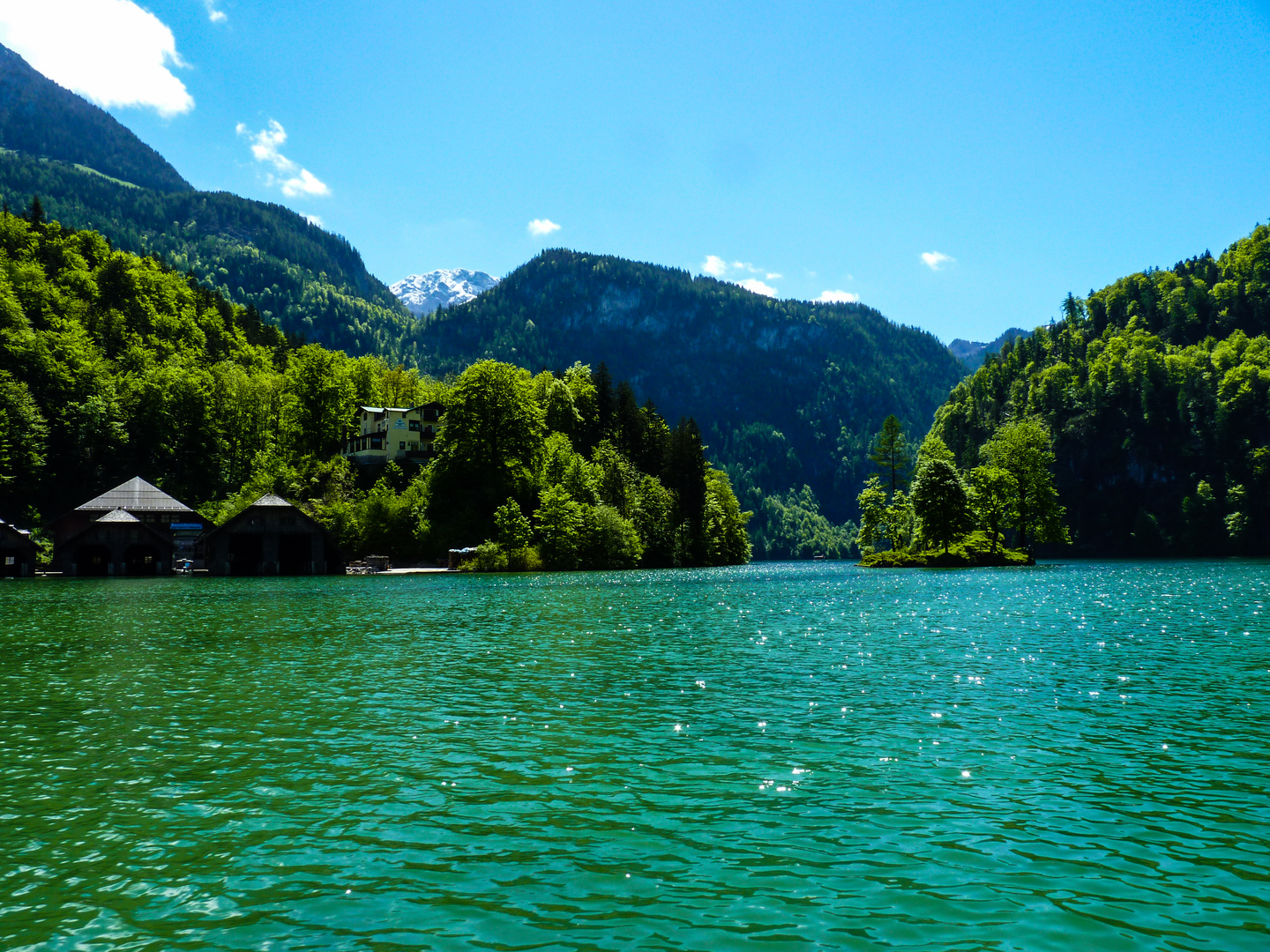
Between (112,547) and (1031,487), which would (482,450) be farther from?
(1031,487)

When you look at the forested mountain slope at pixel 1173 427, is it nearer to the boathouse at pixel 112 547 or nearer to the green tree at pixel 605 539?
the green tree at pixel 605 539

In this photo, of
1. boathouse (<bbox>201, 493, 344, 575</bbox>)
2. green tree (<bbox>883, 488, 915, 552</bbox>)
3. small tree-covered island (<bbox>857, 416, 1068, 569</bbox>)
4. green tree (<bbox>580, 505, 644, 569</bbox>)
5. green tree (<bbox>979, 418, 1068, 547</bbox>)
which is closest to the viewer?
boathouse (<bbox>201, 493, 344, 575</bbox>)

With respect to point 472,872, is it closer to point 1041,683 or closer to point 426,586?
point 1041,683

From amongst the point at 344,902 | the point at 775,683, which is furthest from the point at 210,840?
the point at 775,683

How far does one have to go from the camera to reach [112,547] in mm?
95562

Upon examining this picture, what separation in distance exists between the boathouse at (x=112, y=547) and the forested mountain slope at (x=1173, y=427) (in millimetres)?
156532

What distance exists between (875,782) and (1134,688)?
11.9m

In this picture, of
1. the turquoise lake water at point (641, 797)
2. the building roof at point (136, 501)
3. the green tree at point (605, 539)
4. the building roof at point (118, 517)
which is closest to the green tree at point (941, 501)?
the green tree at point (605, 539)

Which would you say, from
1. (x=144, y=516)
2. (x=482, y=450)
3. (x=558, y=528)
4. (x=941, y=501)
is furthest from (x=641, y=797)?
(x=144, y=516)

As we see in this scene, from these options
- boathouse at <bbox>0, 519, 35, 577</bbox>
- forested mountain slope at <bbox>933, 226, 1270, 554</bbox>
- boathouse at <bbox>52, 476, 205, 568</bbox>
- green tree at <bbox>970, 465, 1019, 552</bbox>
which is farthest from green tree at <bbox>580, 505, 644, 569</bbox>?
forested mountain slope at <bbox>933, 226, 1270, 554</bbox>

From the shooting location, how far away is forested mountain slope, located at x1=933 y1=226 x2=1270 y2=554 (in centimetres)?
15612

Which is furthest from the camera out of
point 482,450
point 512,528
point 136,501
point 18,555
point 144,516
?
point 482,450

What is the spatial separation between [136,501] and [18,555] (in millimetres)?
14407

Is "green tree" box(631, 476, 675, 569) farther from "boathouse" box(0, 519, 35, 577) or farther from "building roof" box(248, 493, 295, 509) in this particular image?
"boathouse" box(0, 519, 35, 577)
